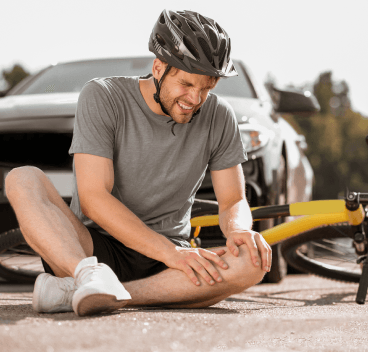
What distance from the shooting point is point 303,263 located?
429 cm

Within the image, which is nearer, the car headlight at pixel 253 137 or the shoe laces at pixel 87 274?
the shoe laces at pixel 87 274

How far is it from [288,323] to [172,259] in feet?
1.90

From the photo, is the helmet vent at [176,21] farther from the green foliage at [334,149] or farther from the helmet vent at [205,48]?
the green foliage at [334,149]

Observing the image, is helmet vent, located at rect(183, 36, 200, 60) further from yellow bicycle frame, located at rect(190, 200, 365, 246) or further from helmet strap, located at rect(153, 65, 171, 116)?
yellow bicycle frame, located at rect(190, 200, 365, 246)

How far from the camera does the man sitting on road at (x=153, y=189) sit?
252 centimetres

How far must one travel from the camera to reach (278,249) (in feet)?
14.1

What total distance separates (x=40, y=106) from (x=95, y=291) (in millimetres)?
2400

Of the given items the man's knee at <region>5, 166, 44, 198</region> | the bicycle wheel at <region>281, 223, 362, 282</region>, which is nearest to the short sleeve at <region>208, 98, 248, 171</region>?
the man's knee at <region>5, 166, 44, 198</region>

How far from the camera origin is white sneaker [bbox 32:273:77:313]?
232 cm

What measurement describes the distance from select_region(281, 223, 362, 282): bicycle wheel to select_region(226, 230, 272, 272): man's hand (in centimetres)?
137

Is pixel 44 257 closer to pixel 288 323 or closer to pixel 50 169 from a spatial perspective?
pixel 288 323

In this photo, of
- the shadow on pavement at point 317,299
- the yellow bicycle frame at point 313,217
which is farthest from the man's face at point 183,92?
the shadow on pavement at point 317,299

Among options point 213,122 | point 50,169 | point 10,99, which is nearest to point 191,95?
point 213,122

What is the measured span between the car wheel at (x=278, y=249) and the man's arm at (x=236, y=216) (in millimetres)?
1291
